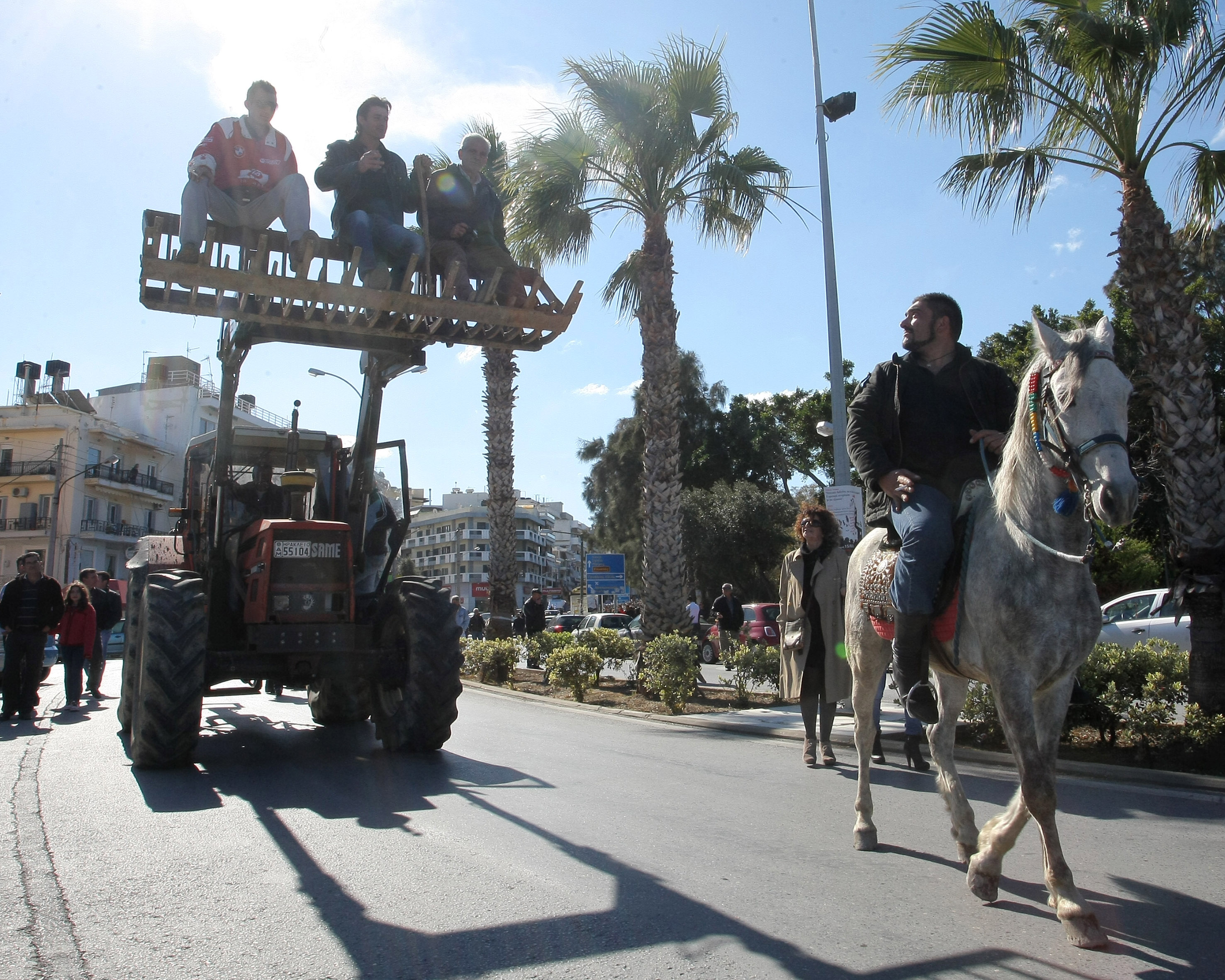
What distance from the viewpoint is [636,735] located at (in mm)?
9836

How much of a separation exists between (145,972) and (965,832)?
3.53 m

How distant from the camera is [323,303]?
659cm

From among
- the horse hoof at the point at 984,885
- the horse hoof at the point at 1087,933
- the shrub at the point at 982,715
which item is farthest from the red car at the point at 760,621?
the horse hoof at the point at 1087,933

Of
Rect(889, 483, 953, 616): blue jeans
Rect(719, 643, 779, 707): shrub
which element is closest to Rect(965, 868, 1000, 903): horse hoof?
Rect(889, 483, 953, 616): blue jeans

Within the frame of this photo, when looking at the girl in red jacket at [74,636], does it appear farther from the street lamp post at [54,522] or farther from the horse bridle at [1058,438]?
the street lamp post at [54,522]

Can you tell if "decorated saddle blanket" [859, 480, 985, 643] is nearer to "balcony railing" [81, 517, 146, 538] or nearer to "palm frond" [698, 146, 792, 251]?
"palm frond" [698, 146, 792, 251]

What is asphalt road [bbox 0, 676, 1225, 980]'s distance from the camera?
3.34 metres

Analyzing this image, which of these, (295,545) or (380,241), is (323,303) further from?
(295,545)

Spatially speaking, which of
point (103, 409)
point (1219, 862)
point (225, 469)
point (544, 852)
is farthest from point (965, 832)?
point (103, 409)

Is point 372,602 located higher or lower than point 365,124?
lower

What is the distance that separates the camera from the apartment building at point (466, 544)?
10862 centimetres

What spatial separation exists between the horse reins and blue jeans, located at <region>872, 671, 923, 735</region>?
1136 millimetres

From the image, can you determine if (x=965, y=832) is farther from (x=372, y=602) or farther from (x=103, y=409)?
(x=103, y=409)

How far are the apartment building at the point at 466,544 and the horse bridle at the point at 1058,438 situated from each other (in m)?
98.3
